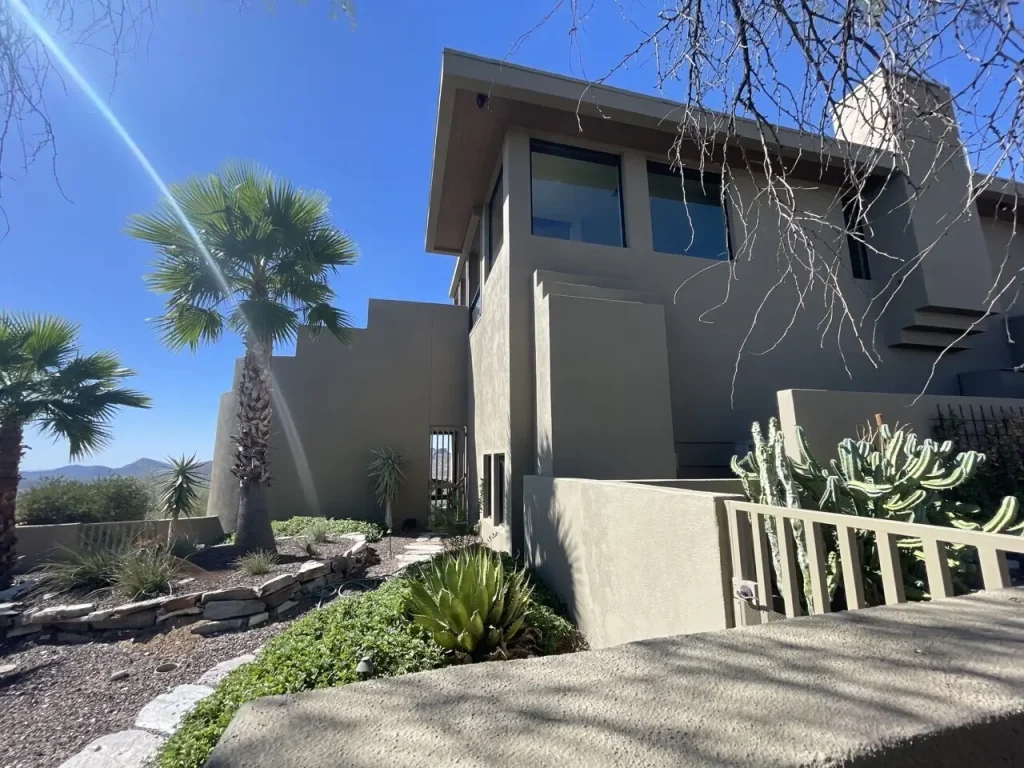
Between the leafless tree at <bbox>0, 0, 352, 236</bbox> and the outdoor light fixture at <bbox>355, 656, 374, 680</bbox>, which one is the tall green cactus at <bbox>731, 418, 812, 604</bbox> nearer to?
the outdoor light fixture at <bbox>355, 656, 374, 680</bbox>

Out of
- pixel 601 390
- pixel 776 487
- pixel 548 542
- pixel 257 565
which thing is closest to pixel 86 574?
pixel 257 565

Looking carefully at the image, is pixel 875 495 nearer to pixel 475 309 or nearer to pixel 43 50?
pixel 43 50

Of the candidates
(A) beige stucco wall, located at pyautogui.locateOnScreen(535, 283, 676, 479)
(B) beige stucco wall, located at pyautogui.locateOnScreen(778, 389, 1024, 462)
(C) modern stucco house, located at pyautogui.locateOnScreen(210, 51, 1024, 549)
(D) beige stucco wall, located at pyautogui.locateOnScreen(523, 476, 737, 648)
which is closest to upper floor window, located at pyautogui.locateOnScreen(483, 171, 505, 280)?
(C) modern stucco house, located at pyautogui.locateOnScreen(210, 51, 1024, 549)

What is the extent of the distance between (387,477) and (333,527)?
165cm

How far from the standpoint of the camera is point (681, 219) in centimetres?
888

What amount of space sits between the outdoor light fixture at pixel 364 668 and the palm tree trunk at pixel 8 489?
748 cm

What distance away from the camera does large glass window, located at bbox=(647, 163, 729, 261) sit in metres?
8.83

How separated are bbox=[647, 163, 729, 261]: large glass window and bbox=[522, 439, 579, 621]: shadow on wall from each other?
4.84m

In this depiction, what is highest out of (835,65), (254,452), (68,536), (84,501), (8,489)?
(835,65)

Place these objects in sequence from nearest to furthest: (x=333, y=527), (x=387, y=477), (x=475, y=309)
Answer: (x=333, y=527)
(x=387, y=477)
(x=475, y=309)

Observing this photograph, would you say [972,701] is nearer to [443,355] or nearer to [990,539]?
[990,539]

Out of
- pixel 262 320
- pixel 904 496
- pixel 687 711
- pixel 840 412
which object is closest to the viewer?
pixel 687 711

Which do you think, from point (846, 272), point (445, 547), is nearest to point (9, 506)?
point (445, 547)

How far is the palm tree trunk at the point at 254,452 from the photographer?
784 centimetres
